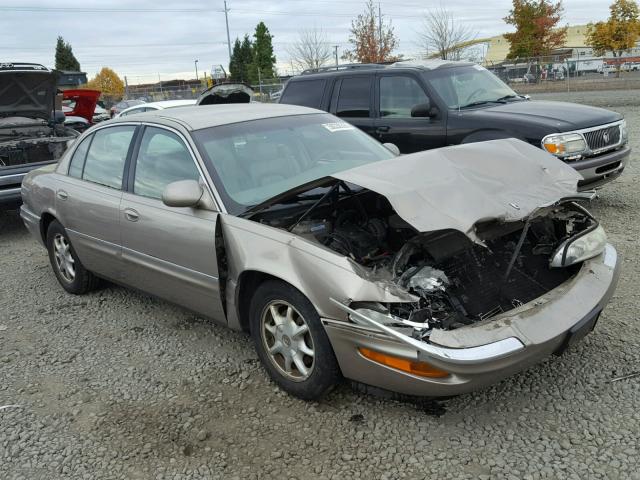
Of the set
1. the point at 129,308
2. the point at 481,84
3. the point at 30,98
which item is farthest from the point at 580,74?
the point at 129,308

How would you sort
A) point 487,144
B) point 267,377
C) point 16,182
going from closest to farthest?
point 267,377
point 487,144
point 16,182

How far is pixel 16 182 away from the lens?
7.52 metres

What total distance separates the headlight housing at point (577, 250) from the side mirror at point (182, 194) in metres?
2.20

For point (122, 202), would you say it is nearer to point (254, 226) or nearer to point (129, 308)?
point (129, 308)

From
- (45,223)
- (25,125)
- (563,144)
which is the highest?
(25,125)

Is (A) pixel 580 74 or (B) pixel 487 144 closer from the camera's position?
(B) pixel 487 144

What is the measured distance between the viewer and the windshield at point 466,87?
7.09 m

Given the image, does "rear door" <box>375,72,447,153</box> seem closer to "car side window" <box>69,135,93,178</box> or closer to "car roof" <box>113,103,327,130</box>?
"car roof" <box>113,103,327,130</box>

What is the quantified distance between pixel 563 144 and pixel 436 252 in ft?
11.7

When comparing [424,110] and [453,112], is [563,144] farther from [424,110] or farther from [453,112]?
[424,110]

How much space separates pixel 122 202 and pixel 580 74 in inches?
1307

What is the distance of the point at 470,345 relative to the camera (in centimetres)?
260

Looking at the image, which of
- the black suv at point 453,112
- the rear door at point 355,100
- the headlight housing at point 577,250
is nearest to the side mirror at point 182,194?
the headlight housing at point 577,250

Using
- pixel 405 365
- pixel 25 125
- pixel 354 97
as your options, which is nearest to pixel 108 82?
pixel 25 125
